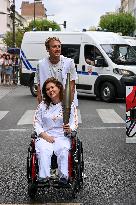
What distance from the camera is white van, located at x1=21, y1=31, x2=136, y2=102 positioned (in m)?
20.2

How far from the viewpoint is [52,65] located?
7.12 meters

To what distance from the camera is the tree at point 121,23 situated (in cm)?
Result: 11181

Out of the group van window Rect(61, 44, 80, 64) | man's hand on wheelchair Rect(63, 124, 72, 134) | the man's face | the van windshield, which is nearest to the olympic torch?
man's hand on wheelchair Rect(63, 124, 72, 134)

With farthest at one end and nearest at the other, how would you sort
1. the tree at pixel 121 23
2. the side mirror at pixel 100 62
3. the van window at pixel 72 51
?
1. the tree at pixel 121 23
2. the van window at pixel 72 51
3. the side mirror at pixel 100 62

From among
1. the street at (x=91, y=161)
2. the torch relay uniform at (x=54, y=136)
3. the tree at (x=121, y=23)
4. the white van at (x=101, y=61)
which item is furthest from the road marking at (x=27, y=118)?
the tree at (x=121, y=23)

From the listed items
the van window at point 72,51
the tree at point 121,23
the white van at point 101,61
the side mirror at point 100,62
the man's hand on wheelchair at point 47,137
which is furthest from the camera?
the tree at point 121,23

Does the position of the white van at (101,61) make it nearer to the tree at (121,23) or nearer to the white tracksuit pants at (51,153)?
the white tracksuit pants at (51,153)

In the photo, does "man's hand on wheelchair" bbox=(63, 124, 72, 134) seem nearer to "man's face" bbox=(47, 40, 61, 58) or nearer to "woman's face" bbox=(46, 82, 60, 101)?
"woman's face" bbox=(46, 82, 60, 101)

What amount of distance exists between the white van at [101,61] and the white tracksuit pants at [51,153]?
13.8 metres

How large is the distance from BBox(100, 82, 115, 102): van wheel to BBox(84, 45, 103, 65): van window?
37.0 inches

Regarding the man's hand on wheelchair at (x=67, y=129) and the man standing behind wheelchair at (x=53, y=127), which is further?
the man's hand on wheelchair at (x=67, y=129)

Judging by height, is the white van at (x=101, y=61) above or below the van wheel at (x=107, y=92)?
above

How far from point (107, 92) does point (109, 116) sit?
4856 mm

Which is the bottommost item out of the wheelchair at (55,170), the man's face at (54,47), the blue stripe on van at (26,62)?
the blue stripe on van at (26,62)
